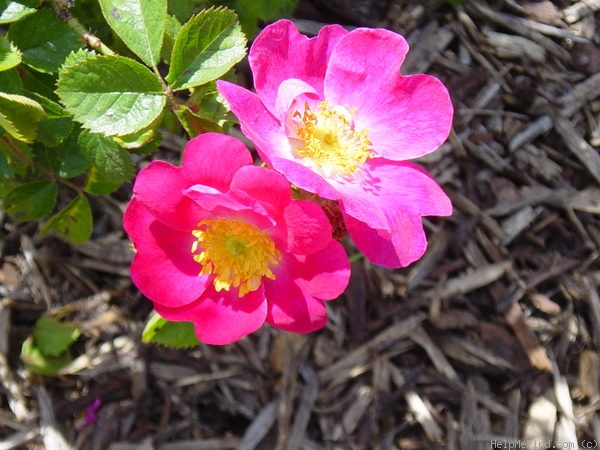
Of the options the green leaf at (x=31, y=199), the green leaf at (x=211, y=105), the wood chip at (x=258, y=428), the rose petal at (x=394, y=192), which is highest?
the green leaf at (x=211, y=105)

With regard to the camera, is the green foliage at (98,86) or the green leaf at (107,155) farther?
the green leaf at (107,155)

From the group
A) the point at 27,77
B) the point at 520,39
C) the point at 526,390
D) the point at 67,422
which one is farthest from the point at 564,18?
the point at 67,422

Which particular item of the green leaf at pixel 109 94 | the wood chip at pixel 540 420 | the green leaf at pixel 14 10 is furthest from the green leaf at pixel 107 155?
the wood chip at pixel 540 420

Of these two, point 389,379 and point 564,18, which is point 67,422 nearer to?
point 389,379

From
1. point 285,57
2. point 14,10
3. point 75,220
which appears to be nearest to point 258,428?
point 75,220

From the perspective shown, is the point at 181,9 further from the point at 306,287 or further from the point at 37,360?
the point at 37,360

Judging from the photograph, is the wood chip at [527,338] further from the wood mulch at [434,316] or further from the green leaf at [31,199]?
the green leaf at [31,199]
